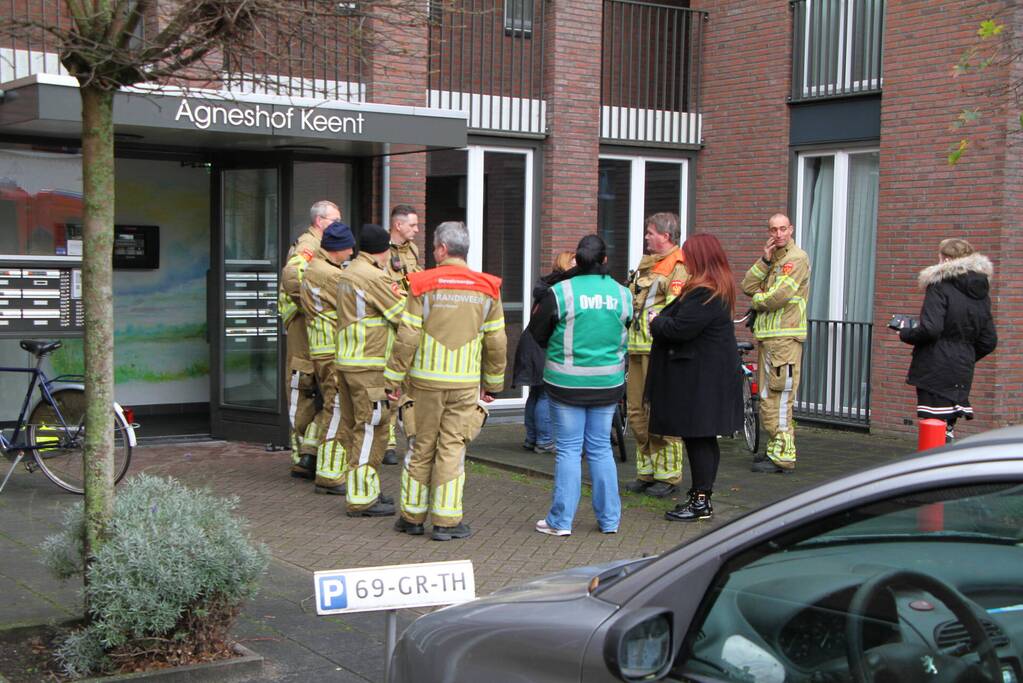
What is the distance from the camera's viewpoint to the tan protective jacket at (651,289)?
9055mm

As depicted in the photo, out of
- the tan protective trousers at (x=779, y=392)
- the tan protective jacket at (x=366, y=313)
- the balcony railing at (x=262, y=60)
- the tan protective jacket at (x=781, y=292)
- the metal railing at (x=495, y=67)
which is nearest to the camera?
the balcony railing at (x=262, y=60)

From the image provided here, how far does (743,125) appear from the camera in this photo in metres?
14.5

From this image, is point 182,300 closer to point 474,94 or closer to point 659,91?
point 474,94

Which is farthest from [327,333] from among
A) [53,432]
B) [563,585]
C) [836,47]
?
[836,47]

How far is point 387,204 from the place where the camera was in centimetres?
1222

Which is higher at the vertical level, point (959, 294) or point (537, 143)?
point (537, 143)

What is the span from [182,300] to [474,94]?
380 centimetres

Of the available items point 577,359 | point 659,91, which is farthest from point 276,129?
point 659,91

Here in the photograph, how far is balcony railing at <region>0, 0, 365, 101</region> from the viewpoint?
5.37m

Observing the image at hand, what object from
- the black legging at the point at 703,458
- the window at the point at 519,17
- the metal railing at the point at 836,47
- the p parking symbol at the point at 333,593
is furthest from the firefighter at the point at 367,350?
the metal railing at the point at 836,47

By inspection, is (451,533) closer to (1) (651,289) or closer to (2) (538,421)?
(1) (651,289)

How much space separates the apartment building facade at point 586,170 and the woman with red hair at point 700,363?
350 centimetres

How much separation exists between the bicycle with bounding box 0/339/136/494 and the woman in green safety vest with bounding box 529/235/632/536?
323 centimetres

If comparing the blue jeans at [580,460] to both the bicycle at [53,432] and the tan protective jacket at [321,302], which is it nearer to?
the tan protective jacket at [321,302]
